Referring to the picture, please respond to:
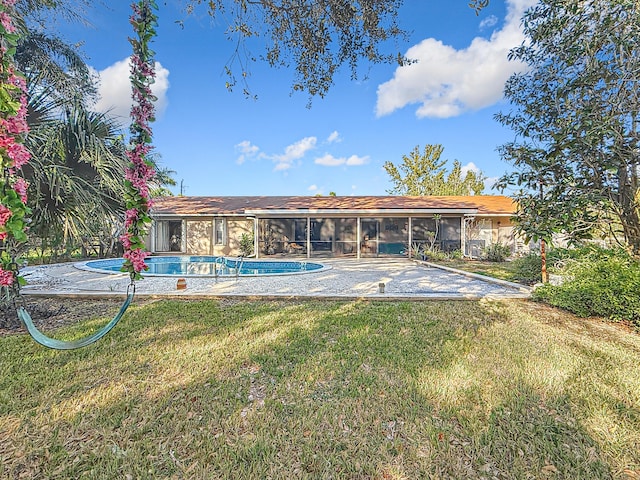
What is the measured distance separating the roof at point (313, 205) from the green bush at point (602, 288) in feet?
37.1

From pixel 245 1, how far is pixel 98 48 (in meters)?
3.68

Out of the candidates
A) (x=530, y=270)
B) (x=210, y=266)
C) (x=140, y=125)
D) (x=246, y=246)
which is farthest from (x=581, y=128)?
(x=246, y=246)

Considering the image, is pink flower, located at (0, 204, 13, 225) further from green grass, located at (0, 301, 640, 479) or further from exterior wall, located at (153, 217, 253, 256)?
exterior wall, located at (153, 217, 253, 256)

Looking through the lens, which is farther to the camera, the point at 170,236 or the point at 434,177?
the point at 434,177

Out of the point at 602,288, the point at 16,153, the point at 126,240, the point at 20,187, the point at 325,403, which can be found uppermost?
the point at 16,153

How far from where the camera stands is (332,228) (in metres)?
20.0

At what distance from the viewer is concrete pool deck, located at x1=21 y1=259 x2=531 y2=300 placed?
25.7 feet

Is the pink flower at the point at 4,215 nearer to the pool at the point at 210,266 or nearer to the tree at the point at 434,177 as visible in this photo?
the pool at the point at 210,266

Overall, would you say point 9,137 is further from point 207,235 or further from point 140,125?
point 207,235

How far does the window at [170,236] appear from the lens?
803 inches

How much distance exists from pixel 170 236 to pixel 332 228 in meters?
10.1

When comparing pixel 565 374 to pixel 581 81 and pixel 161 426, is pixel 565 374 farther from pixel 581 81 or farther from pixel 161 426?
pixel 581 81

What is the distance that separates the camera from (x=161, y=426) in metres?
3.08

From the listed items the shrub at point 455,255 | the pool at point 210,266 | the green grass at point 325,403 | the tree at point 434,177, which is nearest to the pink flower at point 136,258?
the green grass at point 325,403
